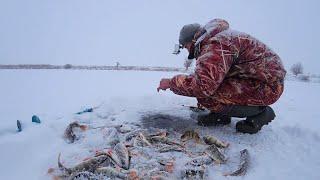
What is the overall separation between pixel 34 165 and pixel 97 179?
70 cm

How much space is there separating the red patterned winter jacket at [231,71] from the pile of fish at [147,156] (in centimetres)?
52

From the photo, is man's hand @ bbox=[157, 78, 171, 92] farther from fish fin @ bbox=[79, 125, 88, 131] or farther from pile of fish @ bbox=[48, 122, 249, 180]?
fish fin @ bbox=[79, 125, 88, 131]

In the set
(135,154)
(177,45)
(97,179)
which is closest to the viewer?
(97,179)

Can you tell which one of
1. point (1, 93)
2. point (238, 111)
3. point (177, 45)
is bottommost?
point (1, 93)

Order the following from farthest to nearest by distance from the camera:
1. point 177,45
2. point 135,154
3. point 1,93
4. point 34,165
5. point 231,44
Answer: point 1,93, point 177,45, point 231,44, point 135,154, point 34,165

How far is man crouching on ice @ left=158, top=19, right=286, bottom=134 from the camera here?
Answer: 3297 mm

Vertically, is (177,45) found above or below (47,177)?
above

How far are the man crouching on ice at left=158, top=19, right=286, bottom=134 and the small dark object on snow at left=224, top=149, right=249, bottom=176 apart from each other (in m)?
0.63

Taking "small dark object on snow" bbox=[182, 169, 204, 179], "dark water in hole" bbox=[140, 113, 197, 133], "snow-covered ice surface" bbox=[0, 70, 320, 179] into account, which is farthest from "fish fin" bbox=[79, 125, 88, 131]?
"small dark object on snow" bbox=[182, 169, 204, 179]

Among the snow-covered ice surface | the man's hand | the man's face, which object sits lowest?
the snow-covered ice surface

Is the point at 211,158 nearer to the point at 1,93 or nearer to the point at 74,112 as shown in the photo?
the point at 74,112

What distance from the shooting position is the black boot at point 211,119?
3.99 m

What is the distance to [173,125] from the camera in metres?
4.03

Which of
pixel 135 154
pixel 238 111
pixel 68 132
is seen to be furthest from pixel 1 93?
pixel 238 111
